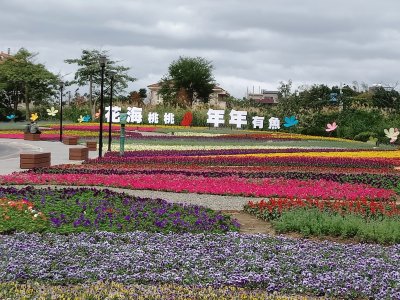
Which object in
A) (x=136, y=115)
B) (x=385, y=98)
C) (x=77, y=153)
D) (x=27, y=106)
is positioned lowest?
(x=77, y=153)

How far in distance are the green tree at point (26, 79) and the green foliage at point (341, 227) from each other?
58.7 meters

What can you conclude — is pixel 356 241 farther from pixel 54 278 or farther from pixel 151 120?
pixel 151 120

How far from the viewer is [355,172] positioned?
58.1ft

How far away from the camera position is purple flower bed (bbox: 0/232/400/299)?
6242 millimetres

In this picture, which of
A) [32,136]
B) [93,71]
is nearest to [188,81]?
[93,71]

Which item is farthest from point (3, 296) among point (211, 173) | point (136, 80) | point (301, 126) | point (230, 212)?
point (136, 80)

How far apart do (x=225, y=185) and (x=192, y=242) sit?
20.0 feet

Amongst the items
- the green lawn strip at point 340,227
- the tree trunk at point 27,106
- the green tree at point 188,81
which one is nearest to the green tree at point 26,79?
the tree trunk at point 27,106

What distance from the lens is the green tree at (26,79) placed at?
2596 inches

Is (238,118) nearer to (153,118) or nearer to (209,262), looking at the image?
(153,118)

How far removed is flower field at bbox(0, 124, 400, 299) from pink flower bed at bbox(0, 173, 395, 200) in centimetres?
2

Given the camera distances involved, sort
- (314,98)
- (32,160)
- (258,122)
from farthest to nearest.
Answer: (314,98), (258,122), (32,160)

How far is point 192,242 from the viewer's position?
8000mm

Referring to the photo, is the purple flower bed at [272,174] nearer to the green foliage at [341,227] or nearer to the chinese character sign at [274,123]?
the green foliage at [341,227]
